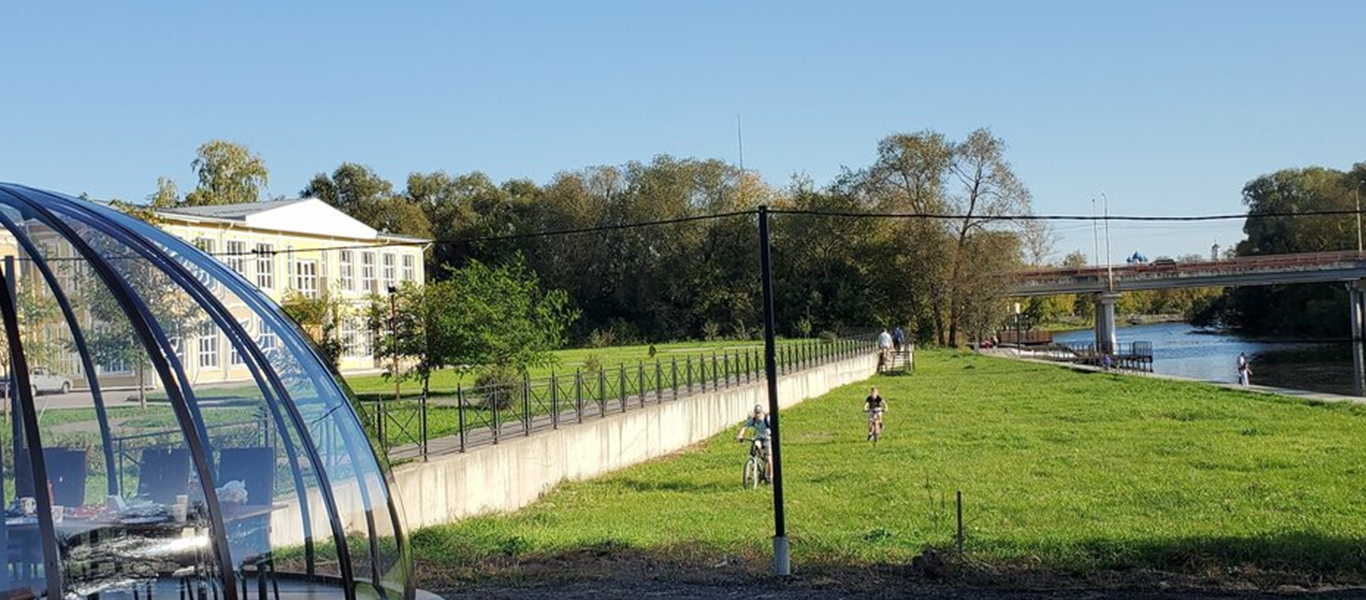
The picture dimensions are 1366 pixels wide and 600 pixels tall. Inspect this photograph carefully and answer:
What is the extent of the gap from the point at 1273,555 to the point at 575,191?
68143 mm

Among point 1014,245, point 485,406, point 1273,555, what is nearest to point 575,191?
point 1014,245

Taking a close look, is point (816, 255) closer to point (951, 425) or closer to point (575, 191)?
point (575, 191)

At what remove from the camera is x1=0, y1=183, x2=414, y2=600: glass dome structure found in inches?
212

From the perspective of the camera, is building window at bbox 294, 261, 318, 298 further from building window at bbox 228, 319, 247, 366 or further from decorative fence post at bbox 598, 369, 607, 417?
building window at bbox 228, 319, 247, 366

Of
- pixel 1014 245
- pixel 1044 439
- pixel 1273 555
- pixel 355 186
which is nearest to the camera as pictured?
pixel 1273 555

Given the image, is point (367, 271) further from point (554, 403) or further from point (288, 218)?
point (554, 403)

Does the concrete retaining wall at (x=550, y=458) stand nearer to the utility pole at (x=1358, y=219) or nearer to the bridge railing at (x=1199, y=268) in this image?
the bridge railing at (x=1199, y=268)

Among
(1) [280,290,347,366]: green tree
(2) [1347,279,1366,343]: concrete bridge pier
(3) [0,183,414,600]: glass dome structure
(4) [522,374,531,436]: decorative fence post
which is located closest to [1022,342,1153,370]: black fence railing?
(2) [1347,279,1366,343]: concrete bridge pier

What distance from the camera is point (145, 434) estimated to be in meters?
5.86

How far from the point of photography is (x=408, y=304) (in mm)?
31156

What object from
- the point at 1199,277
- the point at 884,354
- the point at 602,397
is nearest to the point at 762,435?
the point at 602,397

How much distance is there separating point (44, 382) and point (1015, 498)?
1661 cm

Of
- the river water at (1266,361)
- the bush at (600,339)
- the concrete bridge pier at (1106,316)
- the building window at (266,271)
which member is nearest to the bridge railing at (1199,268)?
the concrete bridge pier at (1106,316)

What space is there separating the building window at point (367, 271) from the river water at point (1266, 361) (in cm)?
3579
